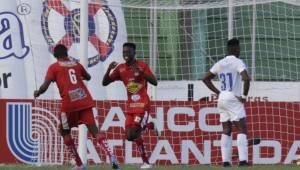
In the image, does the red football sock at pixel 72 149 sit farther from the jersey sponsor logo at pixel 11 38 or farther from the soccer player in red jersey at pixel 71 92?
the jersey sponsor logo at pixel 11 38

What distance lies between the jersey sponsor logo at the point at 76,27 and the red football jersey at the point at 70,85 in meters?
4.24

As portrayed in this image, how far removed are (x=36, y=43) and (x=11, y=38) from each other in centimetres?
51

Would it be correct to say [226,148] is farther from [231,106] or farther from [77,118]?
[77,118]

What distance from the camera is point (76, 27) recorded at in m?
15.9

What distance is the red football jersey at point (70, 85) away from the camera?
11492 millimetres

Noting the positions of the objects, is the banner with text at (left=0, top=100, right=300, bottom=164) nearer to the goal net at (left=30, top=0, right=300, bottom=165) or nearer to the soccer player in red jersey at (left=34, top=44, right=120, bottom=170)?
the goal net at (left=30, top=0, right=300, bottom=165)

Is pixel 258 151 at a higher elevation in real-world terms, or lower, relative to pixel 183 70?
lower

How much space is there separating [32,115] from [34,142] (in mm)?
449

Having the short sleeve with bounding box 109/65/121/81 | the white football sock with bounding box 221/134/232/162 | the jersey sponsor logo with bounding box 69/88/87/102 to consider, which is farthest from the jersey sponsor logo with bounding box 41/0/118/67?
the jersey sponsor logo with bounding box 69/88/87/102

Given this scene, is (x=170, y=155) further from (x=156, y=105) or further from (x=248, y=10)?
(x=248, y=10)

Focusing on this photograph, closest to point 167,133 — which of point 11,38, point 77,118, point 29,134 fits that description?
point 29,134

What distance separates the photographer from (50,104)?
576 inches

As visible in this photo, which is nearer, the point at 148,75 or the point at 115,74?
the point at 148,75

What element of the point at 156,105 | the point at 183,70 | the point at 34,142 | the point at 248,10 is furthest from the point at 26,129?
the point at 248,10
